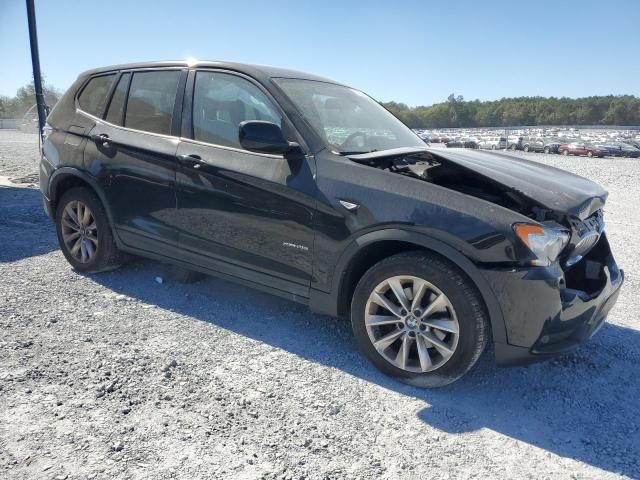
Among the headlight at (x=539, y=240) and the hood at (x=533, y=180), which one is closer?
→ the headlight at (x=539, y=240)

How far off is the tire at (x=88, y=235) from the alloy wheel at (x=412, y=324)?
103 inches

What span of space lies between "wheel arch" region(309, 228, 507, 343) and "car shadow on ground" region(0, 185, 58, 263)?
376 centimetres

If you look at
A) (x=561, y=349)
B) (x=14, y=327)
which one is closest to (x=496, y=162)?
(x=561, y=349)

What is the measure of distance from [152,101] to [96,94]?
32.4 inches

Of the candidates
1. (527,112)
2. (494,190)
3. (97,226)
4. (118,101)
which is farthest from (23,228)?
(527,112)

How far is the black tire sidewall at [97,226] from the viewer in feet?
13.8

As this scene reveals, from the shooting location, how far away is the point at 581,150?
1623 inches

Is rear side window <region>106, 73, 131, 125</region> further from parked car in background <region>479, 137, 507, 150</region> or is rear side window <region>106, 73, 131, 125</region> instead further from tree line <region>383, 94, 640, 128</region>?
tree line <region>383, 94, 640, 128</region>

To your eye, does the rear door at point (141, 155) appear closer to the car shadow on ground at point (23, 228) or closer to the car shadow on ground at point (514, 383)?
the car shadow on ground at point (514, 383)


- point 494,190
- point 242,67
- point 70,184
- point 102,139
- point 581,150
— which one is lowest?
point 581,150

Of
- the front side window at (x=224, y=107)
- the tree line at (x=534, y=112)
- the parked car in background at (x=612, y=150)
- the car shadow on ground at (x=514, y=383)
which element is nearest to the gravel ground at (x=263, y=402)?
the car shadow on ground at (x=514, y=383)

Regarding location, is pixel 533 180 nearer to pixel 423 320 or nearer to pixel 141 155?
pixel 423 320

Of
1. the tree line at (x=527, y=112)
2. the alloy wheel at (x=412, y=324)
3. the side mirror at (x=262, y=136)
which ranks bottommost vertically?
the alloy wheel at (x=412, y=324)

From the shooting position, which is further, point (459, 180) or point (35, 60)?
point (35, 60)
